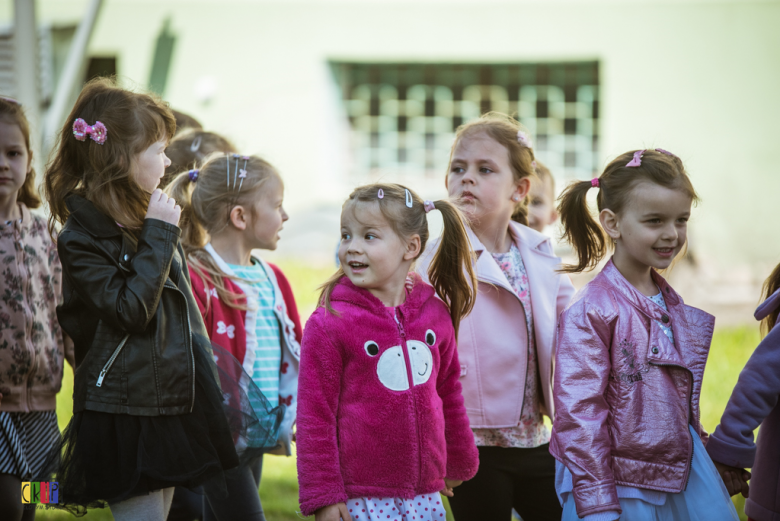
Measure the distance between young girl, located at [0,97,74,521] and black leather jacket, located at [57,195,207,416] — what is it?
546mm

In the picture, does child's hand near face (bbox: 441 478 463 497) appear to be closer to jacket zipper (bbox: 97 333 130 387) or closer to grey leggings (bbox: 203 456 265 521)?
grey leggings (bbox: 203 456 265 521)

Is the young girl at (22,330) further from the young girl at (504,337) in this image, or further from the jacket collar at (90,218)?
the young girl at (504,337)

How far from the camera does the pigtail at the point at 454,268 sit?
2.34m

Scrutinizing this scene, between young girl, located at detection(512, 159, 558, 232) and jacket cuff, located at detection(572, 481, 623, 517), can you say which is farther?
young girl, located at detection(512, 159, 558, 232)

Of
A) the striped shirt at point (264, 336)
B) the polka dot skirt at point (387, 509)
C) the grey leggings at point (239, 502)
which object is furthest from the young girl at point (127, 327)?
the striped shirt at point (264, 336)

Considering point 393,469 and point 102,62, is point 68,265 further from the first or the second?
point 102,62

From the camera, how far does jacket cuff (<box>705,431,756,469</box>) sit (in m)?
2.13

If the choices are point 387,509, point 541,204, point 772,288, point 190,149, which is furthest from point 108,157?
point 772,288

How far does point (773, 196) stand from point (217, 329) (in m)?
8.15

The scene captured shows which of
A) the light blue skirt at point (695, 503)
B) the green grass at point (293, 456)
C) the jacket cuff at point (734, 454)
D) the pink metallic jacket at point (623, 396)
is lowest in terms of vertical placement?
the green grass at point (293, 456)

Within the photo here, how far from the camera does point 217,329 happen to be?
2658 mm

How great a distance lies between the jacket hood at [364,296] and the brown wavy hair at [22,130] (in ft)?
4.78

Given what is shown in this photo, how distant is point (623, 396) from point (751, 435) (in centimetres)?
47

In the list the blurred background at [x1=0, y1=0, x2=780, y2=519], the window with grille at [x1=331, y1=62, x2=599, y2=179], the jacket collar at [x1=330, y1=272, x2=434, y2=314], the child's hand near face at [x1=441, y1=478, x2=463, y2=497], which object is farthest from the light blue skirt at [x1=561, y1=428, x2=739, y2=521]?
the window with grille at [x1=331, y1=62, x2=599, y2=179]
